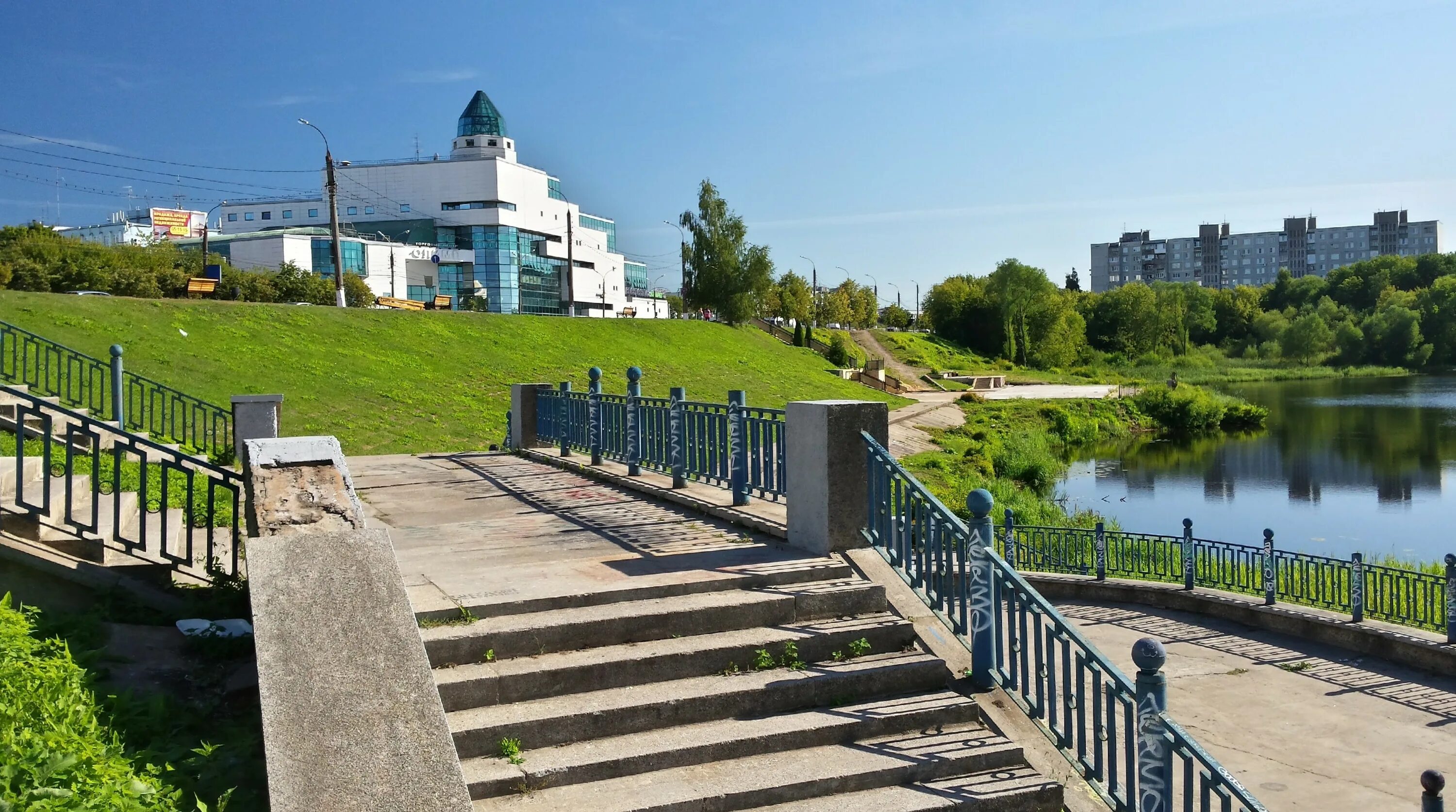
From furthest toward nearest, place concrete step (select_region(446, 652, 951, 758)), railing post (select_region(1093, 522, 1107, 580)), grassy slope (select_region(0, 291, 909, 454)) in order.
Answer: grassy slope (select_region(0, 291, 909, 454))
railing post (select_region(1093, 522, 1107, 580))
concrete step (select_region(446, 652, 951, 758))

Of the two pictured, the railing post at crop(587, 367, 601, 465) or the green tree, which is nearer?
the railing post at crop(587, 367, 601, 465)

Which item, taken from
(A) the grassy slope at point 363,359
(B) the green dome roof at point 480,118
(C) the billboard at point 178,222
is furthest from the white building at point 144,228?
(A) the grassy slope at point 363,359

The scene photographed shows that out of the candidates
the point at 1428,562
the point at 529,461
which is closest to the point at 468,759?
the point at 529,461

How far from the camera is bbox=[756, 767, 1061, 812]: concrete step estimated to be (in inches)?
201

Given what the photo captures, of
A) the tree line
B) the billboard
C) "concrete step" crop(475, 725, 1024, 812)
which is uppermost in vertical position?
the billboard

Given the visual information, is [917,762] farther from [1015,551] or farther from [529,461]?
[1015,551]

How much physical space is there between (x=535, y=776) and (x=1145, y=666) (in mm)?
3048

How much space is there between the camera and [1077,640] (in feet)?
17.9

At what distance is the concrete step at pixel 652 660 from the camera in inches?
217

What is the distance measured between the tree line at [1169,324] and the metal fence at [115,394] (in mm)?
83147

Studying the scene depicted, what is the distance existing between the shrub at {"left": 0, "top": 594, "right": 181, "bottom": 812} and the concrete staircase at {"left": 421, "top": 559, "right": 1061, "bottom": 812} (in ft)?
4.72

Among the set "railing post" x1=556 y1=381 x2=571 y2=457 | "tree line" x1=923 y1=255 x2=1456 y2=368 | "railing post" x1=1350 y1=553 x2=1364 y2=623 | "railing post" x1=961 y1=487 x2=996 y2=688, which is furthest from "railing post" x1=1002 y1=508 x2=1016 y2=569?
"tree line" x1=923 y1=255 x2=1456 y2=368

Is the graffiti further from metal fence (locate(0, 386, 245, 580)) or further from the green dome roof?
the green dome roof

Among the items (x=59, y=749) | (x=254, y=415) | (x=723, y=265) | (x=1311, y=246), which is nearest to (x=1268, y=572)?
(x=254, y=415)
